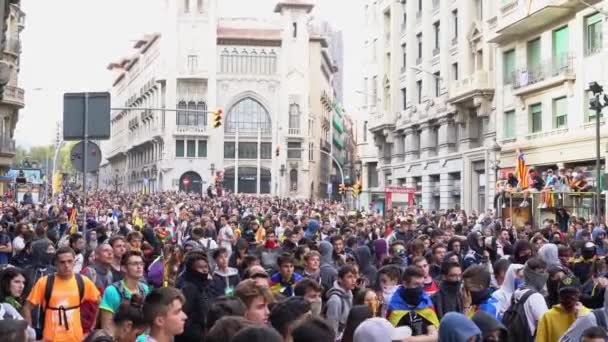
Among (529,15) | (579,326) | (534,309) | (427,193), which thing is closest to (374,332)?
(579,326)

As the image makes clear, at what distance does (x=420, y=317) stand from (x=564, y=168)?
89.2ft

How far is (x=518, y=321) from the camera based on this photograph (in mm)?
7676

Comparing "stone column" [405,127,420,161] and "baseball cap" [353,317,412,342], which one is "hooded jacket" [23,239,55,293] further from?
"stone column" [405,127,420,161]

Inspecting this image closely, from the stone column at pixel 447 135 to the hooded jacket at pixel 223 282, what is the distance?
36297 millimetres

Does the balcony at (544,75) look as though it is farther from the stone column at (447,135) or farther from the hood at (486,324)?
the hood at (486,324)

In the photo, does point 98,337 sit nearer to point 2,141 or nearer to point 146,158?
point 2,141

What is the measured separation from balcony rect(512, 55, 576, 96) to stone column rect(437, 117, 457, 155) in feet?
26.2

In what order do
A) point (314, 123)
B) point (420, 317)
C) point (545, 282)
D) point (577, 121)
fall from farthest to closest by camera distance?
point (314, 123) → point (577, 121) → point (545, 282) → point (420, 317)

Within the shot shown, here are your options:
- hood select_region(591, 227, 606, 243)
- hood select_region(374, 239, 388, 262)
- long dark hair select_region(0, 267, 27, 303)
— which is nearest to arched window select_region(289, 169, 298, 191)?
hood select_region(591, 227, 606, 243)

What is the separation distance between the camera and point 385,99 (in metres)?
55.5

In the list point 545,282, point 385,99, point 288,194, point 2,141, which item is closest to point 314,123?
point 288,194

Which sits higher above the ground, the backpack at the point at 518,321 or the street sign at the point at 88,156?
the street sign at the point at 88,156

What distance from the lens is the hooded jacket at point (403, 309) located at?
691 cm

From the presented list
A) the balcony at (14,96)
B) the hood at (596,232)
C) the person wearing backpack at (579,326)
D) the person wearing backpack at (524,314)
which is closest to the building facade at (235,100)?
the balcony at (14,96)
